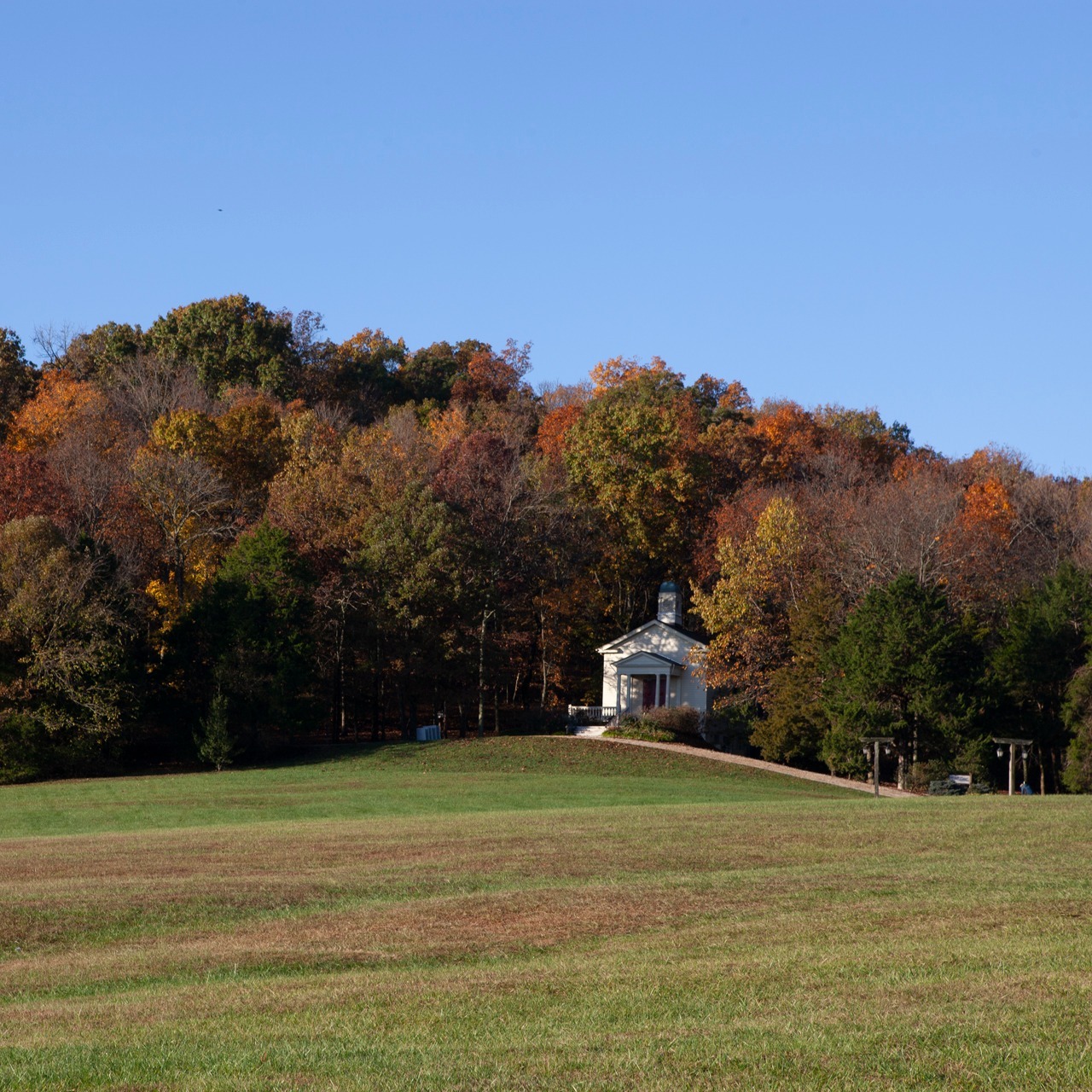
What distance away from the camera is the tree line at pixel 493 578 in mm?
49375

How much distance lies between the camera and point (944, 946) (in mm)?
12141

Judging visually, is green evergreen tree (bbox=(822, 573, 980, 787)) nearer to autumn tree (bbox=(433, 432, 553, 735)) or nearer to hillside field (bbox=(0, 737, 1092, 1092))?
autumn tree (bbox=(433, 432, 553, 735))

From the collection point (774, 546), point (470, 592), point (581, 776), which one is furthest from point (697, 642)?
point (581, 776)

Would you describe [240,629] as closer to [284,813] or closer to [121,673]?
[121,673]

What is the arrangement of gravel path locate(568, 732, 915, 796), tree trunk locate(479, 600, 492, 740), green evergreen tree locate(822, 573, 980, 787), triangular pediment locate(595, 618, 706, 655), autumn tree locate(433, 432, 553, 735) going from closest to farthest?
gravel path locate(568, 732, 915, 796) → green evergreen tree locate(822, 573, 980, 787) → autumn tree locate(433, 432, 553, 735) → tree trunk locate(479, 600, 492, 740) → triangular pediment locate(595, 618, 706, 655)

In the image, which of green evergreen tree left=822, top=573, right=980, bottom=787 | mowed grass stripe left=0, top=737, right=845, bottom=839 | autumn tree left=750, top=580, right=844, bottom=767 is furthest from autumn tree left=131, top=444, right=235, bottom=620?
green evergreen tree left=822, top=573, right=980, bottom=787

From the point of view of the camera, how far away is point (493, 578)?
200 feet

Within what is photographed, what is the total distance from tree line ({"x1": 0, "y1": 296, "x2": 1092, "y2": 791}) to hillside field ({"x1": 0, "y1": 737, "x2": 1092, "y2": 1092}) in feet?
72.3

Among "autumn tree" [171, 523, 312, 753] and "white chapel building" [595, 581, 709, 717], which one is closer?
"autumn tree" [171, 523, 312, 753]

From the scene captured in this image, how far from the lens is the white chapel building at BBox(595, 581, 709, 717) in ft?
207

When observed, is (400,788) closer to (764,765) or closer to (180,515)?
(764,765)

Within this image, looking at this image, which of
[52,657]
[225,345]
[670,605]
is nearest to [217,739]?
[52,657]

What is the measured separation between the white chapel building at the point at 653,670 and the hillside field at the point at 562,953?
35347 millimetres

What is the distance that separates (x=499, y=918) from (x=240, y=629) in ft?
131
